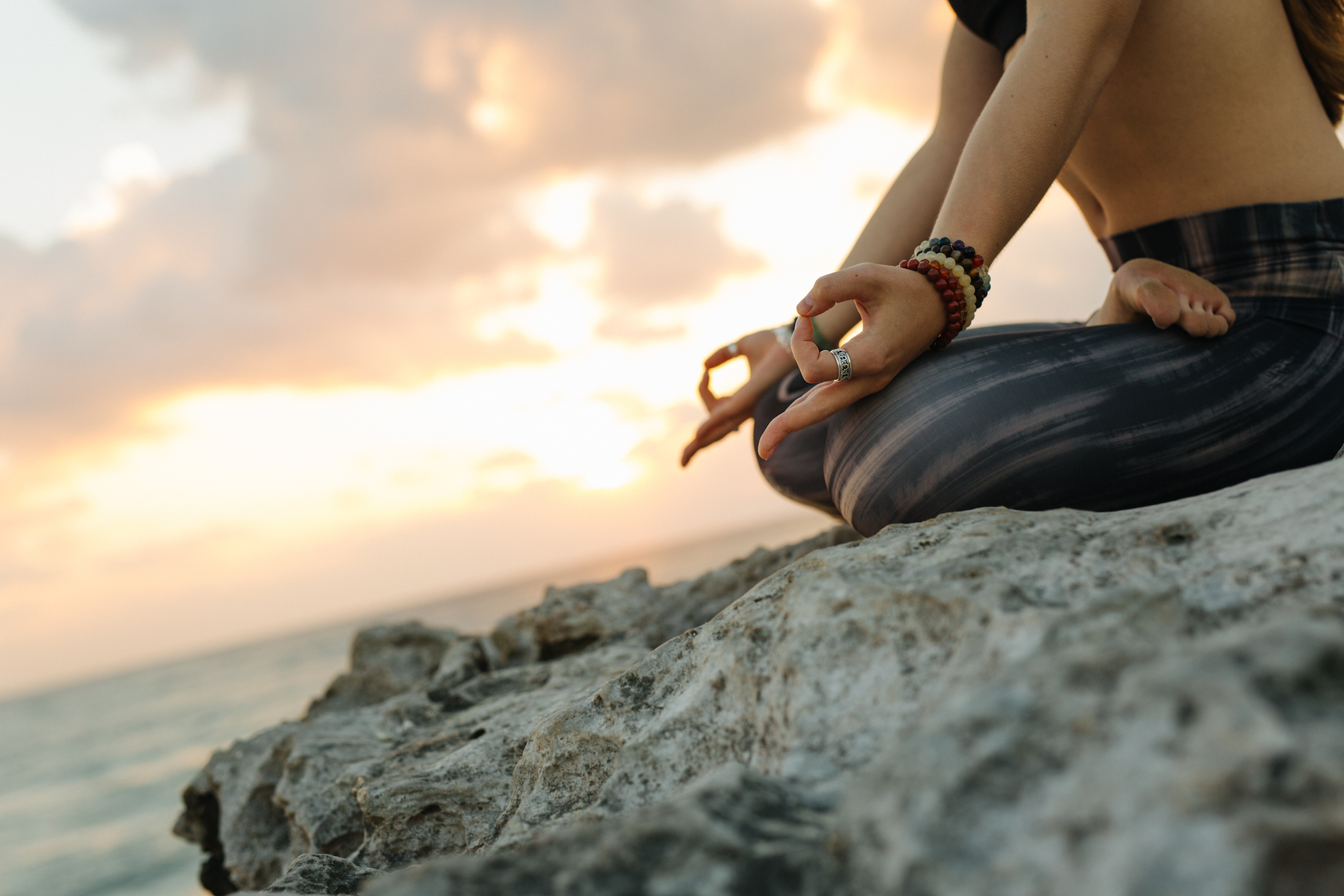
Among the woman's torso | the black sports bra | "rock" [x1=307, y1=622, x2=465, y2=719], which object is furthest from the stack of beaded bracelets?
"rock" [x1=307, y1=622, x2=465, y2=719]

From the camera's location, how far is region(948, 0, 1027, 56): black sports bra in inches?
77.9

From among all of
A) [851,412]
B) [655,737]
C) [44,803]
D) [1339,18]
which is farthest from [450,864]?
[44,803]

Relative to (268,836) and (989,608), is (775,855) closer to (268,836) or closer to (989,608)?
(989,608)

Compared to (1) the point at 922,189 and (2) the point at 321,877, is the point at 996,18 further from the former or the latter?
(2) the point at 321,877

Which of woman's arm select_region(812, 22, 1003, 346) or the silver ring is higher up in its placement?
woman's arm select_region(812, 22, 1003, 346)

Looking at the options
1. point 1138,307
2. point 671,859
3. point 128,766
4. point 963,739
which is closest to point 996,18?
point 1138,307

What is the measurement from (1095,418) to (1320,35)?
1105 millimetres

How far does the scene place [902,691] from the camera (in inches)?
36.2

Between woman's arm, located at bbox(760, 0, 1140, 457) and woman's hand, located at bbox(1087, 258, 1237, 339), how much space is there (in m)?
0.32

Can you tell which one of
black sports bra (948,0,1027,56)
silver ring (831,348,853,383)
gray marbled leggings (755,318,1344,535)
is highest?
black sports bra (948,0,1027,56)

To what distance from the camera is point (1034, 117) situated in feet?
4.83

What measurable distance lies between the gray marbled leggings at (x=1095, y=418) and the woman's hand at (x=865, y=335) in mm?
61

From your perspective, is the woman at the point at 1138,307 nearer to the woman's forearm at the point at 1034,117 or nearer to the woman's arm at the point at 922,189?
the woman's forearm at the point at 1034,117

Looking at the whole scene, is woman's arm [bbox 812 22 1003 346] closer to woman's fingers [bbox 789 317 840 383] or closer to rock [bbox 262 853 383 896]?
woman's fingers [bbox 789 317 840 383]
